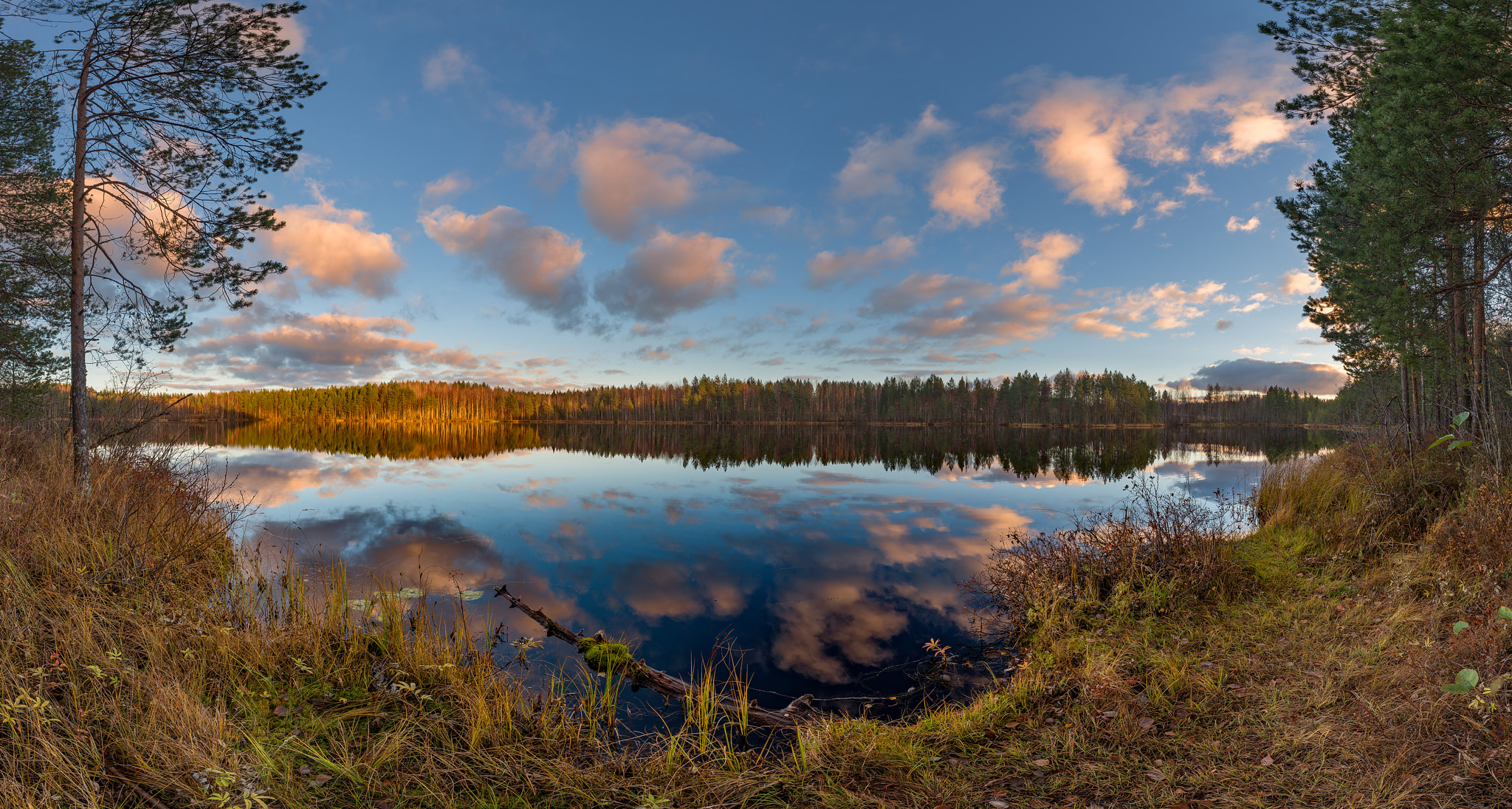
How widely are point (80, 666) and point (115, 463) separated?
9.54 metres

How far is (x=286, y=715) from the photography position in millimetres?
4758

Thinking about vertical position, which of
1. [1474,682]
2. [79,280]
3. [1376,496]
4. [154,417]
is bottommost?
[1474,682]

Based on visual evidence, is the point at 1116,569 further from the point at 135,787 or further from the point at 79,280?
the point at 79,280

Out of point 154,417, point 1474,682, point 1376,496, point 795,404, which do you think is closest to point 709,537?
point 154,417

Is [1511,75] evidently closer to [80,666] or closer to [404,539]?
[80,666]

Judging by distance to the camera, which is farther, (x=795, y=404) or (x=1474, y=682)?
(x=795, y=404)

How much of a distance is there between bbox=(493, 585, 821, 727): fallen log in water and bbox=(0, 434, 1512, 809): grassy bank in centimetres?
31

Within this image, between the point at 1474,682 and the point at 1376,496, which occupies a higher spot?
the point at 1376,496

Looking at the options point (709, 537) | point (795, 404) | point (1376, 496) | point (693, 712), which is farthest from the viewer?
point (795, 404)

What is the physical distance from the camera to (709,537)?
15.4 m

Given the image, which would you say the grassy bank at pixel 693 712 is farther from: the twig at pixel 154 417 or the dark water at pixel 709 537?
the dark water at pixel 709 537

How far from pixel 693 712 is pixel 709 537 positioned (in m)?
10.0

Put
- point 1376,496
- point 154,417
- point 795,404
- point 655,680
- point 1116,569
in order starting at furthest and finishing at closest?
point 795,404 → point 1376,496 → point 1116,569 → point 154,417 → point 655,680

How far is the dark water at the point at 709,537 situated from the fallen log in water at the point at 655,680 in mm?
445
